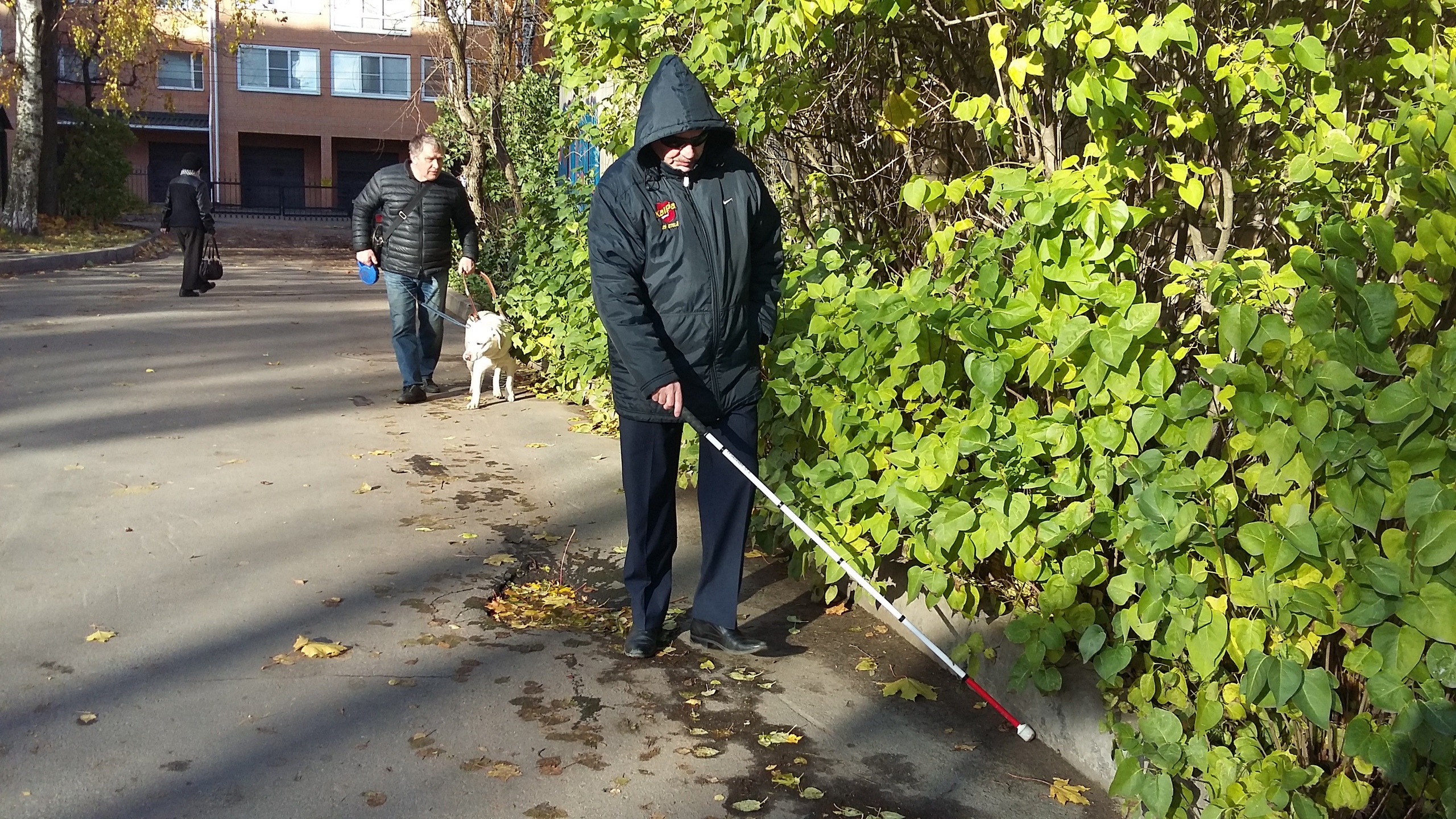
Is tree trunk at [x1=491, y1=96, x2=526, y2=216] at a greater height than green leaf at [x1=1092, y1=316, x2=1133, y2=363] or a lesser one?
greater

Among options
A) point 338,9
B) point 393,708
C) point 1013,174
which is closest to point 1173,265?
point 1013,174

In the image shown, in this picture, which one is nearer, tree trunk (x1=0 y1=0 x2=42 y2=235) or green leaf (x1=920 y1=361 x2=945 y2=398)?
green leaf (x1=920 y1=361 x2=945 y2=398)

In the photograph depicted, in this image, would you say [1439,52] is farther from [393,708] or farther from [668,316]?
[393,708]

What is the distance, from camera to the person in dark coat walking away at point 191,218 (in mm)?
17109

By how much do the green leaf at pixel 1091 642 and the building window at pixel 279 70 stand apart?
5511cm

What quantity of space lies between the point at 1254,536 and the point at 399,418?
284 inches

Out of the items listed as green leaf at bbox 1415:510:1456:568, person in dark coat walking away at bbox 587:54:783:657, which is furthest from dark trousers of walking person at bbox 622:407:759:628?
green leaf at bbox 1415:510:1456:568

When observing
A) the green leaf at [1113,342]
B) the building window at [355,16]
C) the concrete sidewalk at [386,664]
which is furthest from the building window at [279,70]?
the green leaf at [1113,342]

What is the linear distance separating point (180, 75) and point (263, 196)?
5.98 meters

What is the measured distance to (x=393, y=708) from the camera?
14.6 feet

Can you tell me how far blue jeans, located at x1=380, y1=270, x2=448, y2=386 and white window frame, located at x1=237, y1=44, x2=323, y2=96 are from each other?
47823 millimetres

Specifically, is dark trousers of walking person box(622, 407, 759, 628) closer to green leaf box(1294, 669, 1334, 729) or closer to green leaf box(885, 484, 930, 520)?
green leaf box(885, 484, 930, 520)

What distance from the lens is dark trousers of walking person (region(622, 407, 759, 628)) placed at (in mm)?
5020

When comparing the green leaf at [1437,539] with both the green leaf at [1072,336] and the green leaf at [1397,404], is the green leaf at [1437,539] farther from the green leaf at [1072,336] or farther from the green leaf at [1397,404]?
the green leaf at [1072,336]
